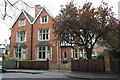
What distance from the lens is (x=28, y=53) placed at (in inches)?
1252

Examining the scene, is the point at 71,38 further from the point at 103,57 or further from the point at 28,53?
the point at 28,53

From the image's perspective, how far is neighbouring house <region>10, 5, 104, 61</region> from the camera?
3068 cm

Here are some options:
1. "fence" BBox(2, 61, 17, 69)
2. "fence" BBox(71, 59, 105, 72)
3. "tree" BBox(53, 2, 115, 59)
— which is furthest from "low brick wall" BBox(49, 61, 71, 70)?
"fence" BBox(2, 61, 17, 69)

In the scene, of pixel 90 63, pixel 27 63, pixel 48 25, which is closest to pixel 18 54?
pixel 27 63

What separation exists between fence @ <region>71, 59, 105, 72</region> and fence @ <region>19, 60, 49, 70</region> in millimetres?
5569

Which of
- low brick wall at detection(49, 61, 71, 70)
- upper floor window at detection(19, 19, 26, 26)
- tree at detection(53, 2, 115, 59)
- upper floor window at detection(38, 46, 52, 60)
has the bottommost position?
low brick wall at detection(49, 61, 71, 70)

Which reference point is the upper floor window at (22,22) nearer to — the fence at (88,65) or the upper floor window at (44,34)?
the upper floor window at (44,34)

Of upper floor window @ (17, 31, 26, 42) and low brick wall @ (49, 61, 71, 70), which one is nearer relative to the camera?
low brick wall @ (49, 61, 71, 70)

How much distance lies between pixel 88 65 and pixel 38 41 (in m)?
13.4

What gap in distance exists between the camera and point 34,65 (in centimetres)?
2720

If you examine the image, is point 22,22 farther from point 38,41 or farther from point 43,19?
point 38,41

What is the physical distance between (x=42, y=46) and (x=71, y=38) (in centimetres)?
1119

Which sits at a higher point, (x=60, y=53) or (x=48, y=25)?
(x=48, y=25)

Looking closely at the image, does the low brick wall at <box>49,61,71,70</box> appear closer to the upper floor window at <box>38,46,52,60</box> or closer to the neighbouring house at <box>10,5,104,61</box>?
the neighbouring house at <box>10,5,104,61</box>
